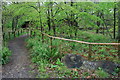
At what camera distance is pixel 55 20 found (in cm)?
883

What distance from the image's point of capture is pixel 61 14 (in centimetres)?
830

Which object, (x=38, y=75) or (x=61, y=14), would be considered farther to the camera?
(x=61, y=14)

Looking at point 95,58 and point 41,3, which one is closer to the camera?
point 95,58

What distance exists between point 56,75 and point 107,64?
1.95 meters

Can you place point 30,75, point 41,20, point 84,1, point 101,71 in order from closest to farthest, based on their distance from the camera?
point 101,71 < point 30,75 < point 84,1 < point 41,20

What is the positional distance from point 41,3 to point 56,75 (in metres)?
6.50

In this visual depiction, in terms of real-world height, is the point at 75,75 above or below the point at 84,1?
below

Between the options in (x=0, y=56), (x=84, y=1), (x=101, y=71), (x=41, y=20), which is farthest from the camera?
(x=41, y=20)

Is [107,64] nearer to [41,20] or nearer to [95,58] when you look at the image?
[95,58]

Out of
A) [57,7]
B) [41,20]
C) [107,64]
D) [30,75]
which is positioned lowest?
[30,75]

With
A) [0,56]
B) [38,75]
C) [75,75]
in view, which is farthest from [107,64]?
[0,56]

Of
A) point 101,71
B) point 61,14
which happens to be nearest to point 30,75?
point 101,71

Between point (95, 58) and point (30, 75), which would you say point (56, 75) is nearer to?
point (30, 75)

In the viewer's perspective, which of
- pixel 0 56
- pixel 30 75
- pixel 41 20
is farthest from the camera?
pixel 41 20
